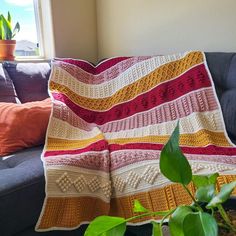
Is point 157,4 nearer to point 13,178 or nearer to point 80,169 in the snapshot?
point 80,169

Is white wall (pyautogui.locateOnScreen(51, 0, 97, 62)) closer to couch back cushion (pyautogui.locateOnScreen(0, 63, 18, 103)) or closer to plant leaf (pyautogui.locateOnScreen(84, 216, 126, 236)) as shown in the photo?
couch back cushion (pyautogui.locateOnScreen(0, 63, 18, 103))

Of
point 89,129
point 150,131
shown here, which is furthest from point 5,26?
point 150,131

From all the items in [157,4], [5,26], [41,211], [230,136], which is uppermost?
[157,4]

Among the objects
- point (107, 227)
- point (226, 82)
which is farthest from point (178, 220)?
point (226, 82)

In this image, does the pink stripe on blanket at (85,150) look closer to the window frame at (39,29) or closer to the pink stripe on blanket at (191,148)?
the pink stripe on blanket at (191,148)

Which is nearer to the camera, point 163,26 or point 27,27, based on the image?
point 163,26

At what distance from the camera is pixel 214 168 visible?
1.05 meters

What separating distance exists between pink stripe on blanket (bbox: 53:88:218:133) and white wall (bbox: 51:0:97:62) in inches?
33.2

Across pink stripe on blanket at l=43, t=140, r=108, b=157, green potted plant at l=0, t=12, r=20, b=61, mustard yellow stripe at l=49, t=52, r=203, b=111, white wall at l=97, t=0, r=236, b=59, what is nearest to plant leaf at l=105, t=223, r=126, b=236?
pink stripe on blanket at l=43, t=140, r=108, b=157

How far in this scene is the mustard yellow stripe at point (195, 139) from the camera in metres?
1.32

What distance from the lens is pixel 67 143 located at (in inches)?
53.8

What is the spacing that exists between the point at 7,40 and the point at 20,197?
1.29 meters

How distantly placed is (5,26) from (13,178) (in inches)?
49.7

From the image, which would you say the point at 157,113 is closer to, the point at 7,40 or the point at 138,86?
the point at 138,86
